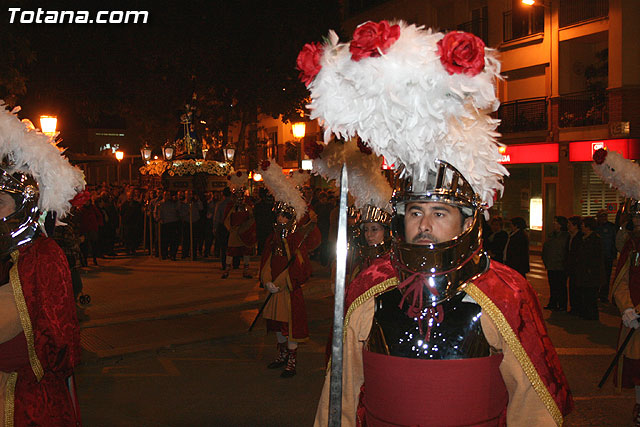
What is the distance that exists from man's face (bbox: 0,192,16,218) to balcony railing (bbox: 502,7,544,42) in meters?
22.0

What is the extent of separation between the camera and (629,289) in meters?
5.51

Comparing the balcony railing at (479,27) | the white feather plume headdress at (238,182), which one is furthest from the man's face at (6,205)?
the balcony railing at (479,27)

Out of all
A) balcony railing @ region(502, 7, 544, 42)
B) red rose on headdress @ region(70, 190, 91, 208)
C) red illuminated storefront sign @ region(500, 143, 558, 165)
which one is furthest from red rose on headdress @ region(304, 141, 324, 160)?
balcony railing @ region(502, 7, 544, 42)

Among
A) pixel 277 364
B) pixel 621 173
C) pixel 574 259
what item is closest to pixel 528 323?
pixel 621 173

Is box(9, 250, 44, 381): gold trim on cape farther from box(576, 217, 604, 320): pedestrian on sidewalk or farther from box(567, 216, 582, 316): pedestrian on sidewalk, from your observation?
box(567, 216, 582, 316): pedestrian on sidewalk

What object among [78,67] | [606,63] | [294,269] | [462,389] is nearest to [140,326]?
[294,269]

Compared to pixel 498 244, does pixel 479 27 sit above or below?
above

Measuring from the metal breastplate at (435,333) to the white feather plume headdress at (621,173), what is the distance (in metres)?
4.39

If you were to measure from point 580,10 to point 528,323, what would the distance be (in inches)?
836

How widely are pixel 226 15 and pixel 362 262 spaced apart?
18.2 metres

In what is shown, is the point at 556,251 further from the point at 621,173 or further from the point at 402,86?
the point at 402,86

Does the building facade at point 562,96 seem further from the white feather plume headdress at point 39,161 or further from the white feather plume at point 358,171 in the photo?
the white feather plume headdress at point 39,161

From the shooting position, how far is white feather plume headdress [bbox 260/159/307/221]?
25.6 feet

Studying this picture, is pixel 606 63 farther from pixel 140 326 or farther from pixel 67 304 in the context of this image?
pixel 67 304
